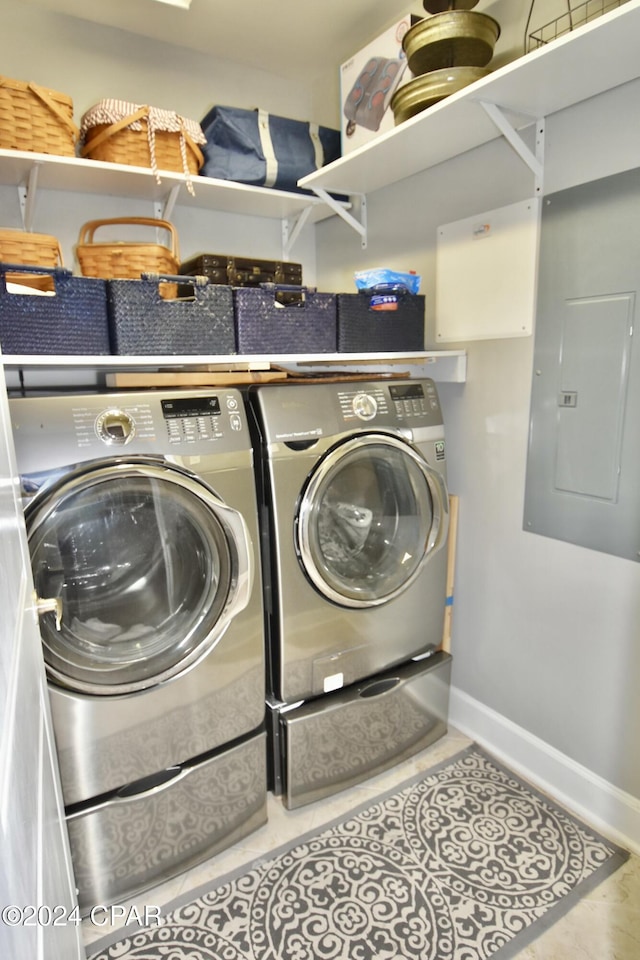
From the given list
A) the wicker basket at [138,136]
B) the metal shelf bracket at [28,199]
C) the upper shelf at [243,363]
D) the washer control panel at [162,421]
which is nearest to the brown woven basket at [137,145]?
the wicker basket at [138,136]

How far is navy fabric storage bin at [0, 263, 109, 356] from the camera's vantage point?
1347mm

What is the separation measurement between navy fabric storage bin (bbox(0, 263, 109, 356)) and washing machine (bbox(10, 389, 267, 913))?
180 mm

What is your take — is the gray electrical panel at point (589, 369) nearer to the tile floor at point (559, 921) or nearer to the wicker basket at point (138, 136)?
the tile floor at point (559, 921)

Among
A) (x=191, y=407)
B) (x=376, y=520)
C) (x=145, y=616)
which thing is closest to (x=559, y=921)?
A: (x=376, y=520)

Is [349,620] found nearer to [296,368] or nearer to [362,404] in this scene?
[362,404]

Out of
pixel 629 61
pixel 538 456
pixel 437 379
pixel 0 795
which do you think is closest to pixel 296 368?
pixel 437 379

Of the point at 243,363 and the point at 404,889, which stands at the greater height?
the point at 243,363

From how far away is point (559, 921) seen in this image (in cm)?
145

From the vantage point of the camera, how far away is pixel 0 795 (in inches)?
15.2

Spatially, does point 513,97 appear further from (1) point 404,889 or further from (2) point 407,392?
(1) point 404,889

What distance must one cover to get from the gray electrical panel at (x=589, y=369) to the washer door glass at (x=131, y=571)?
991mm

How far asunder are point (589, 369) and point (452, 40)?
955 millimetres

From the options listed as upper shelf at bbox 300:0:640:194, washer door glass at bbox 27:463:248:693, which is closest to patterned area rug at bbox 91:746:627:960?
washer door glass at bbox 27:463:248:693

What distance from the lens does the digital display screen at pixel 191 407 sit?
57.2 inches
